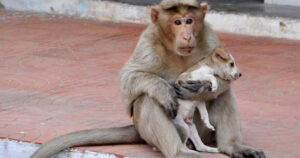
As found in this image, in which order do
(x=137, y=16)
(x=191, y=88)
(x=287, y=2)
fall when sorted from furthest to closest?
(x=137, y=16)
(x=287, y=2)
(x=191, y=88)

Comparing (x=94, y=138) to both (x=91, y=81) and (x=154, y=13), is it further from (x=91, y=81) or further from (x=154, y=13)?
(x=91, y=81)

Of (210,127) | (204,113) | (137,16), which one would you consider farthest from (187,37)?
(137,16)

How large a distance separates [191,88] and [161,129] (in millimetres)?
340

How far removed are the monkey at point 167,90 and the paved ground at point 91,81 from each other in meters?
0.24

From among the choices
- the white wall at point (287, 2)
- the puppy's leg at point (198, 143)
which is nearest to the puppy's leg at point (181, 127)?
the puppy's leg at point (198, 143)

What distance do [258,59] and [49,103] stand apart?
292 cm

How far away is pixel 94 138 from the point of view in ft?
17.3

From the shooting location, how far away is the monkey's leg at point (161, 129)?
16.0 ft

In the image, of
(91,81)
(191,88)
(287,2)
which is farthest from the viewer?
(287,2)

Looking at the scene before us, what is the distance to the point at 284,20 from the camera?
9758mm

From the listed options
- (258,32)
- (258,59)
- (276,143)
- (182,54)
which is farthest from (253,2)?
(182,54)

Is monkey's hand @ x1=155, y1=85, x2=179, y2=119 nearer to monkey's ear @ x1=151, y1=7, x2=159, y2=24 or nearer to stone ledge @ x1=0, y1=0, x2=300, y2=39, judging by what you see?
monkey's ear @ x1=151, y1=7, x2=159, y2=24

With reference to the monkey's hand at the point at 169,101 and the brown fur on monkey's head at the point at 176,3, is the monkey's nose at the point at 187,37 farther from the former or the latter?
the monkey's hand at the point at 169,101

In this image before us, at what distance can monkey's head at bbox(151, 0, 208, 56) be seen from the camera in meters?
4.86
